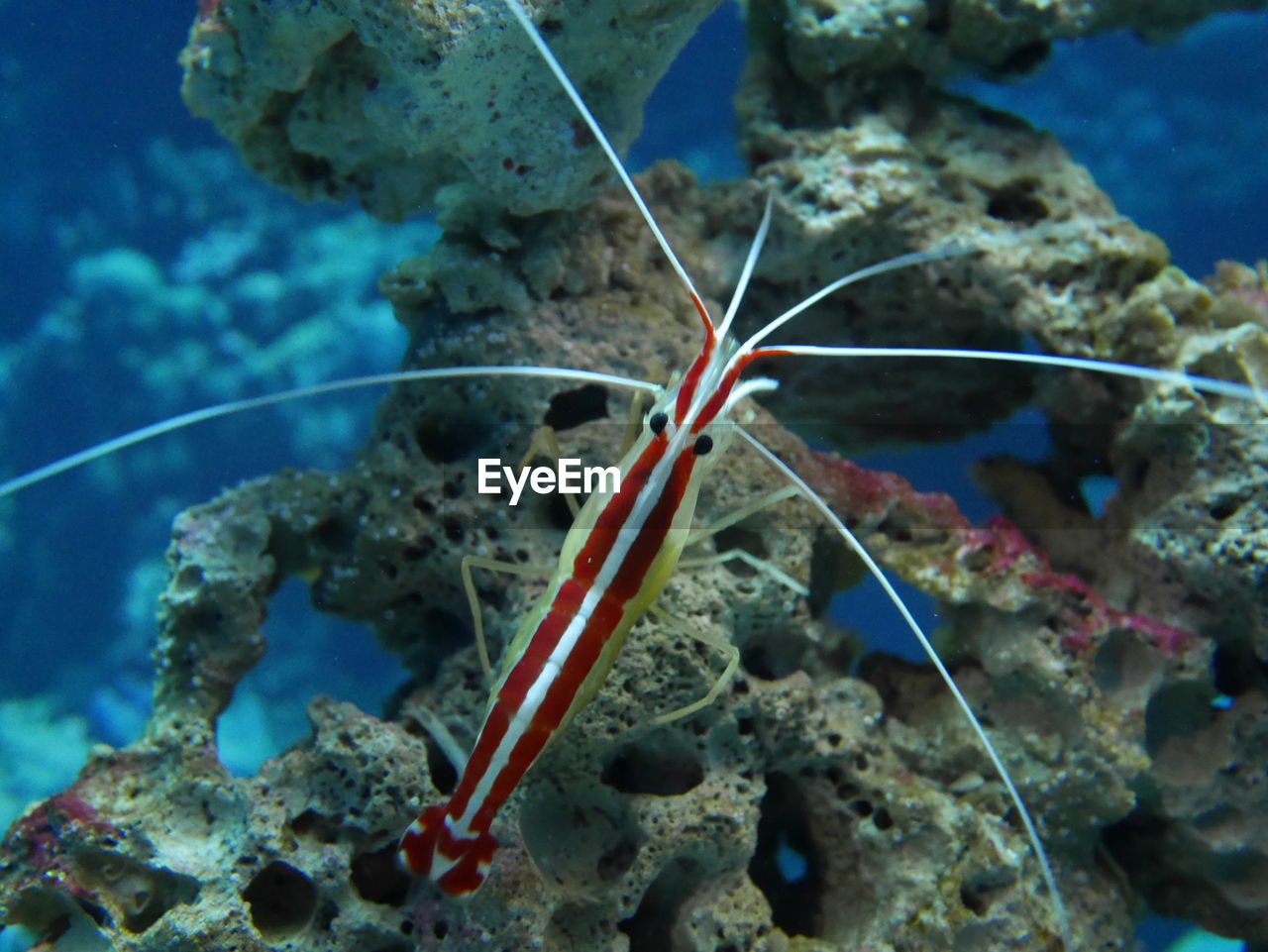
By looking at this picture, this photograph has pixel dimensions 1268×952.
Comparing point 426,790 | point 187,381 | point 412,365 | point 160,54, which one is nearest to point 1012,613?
point 426,790

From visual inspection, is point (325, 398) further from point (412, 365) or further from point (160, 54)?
point (412, 365)

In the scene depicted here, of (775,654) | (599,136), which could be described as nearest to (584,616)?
(775,654)

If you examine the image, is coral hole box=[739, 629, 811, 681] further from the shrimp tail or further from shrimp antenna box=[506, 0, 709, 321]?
shrimp antenna box=[506, 0, 709, 321]

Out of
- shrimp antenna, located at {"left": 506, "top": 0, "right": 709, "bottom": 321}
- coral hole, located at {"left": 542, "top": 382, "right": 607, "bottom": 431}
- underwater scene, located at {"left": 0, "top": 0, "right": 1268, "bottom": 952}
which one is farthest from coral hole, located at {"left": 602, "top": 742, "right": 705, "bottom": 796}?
shrimp antenna, located at {"left": 506, "top": 0, "right": 709, "bottom": 321}

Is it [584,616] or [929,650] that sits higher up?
[929,650]

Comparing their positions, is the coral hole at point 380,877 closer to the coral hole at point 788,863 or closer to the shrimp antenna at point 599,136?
the coral hole at point 788,863

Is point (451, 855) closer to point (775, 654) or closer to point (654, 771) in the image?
point (654, 771)

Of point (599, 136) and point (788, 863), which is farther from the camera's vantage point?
point (788, 863)
